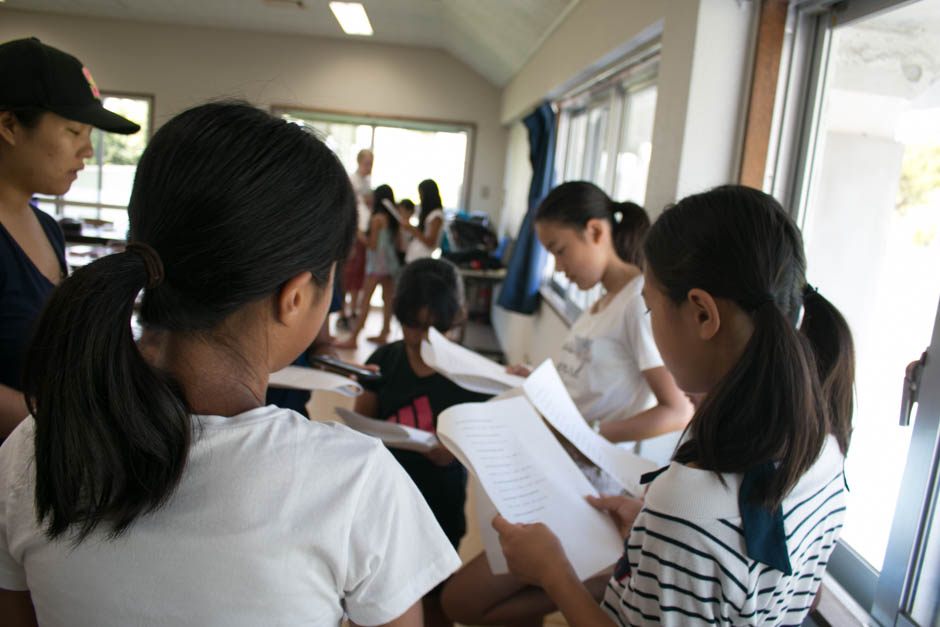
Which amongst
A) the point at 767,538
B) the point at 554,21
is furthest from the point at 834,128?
the point at 554,21

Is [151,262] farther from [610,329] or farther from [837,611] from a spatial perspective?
[837,611]

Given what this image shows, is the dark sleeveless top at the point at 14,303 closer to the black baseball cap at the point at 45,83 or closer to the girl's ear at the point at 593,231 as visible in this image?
the black baseball cap at the point at 45,83

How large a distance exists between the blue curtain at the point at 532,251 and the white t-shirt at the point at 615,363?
2798mm

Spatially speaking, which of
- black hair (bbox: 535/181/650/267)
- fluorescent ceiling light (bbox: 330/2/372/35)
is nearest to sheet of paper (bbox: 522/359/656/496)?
black hair (bbox: 535/181/650/267)

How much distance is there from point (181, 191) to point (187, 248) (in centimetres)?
5

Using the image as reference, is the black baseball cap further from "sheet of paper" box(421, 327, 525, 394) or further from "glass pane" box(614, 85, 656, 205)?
"glass pane" box(614, 85, 656, 205)

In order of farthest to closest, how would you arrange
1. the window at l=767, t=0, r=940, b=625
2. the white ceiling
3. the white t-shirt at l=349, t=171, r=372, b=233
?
1. the white t-shirt at l=349, t=171, r=372, b=233
2. the white ceiling
3. the window at l=767, t=0, r=940, b=625

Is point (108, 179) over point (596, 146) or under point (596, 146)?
under

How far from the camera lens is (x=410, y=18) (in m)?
5.65

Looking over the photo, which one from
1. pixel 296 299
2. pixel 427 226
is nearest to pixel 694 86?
pixel 296 299

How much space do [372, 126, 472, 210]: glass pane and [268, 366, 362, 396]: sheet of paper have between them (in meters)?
6.37

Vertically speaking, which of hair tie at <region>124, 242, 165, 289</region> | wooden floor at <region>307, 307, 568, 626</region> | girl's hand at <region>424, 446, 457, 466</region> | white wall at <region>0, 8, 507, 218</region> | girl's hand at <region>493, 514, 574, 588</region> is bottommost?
wooden floor at <region>307, 307, 568, 626</region>

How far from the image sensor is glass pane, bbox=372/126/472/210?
743 cm

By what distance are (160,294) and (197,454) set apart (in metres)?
0.15
